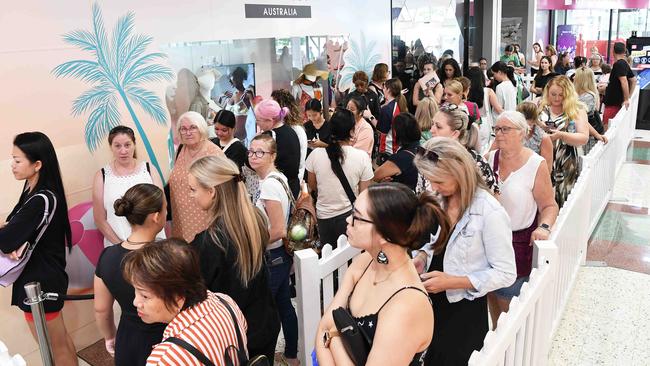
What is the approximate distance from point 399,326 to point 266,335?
0.96 meters

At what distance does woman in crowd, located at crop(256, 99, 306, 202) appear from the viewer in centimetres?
408

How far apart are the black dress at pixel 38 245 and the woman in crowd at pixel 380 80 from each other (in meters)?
4.65

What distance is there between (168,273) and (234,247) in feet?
1.48

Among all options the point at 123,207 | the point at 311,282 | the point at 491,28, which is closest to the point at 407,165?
the point at 311,282

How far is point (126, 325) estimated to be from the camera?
213 cm

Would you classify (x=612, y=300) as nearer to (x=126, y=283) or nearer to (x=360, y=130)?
(x=360, y=130)

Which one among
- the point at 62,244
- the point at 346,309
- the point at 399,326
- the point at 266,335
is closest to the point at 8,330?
the point at 62,244

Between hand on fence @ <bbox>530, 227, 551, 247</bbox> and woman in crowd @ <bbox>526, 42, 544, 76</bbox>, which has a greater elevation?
woman in crowd @ <bbox>526, 42, 544, 76</bbox>

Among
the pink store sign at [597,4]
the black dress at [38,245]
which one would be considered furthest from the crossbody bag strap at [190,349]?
the pink store sign at [597,4]

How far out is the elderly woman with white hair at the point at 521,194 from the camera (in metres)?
2.81

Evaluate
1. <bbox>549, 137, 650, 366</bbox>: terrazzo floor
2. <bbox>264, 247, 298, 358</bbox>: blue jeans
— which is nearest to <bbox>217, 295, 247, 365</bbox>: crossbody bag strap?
<bbox>264, 247, 298, 358</bbox>: blue jeans

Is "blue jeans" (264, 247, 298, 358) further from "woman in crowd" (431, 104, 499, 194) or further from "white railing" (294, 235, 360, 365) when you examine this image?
"woman in crowd" (431, 104, 499, 194)

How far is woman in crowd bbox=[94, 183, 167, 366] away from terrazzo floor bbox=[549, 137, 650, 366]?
7.68 feet

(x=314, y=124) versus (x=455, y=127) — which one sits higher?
(x=455, y=127)
